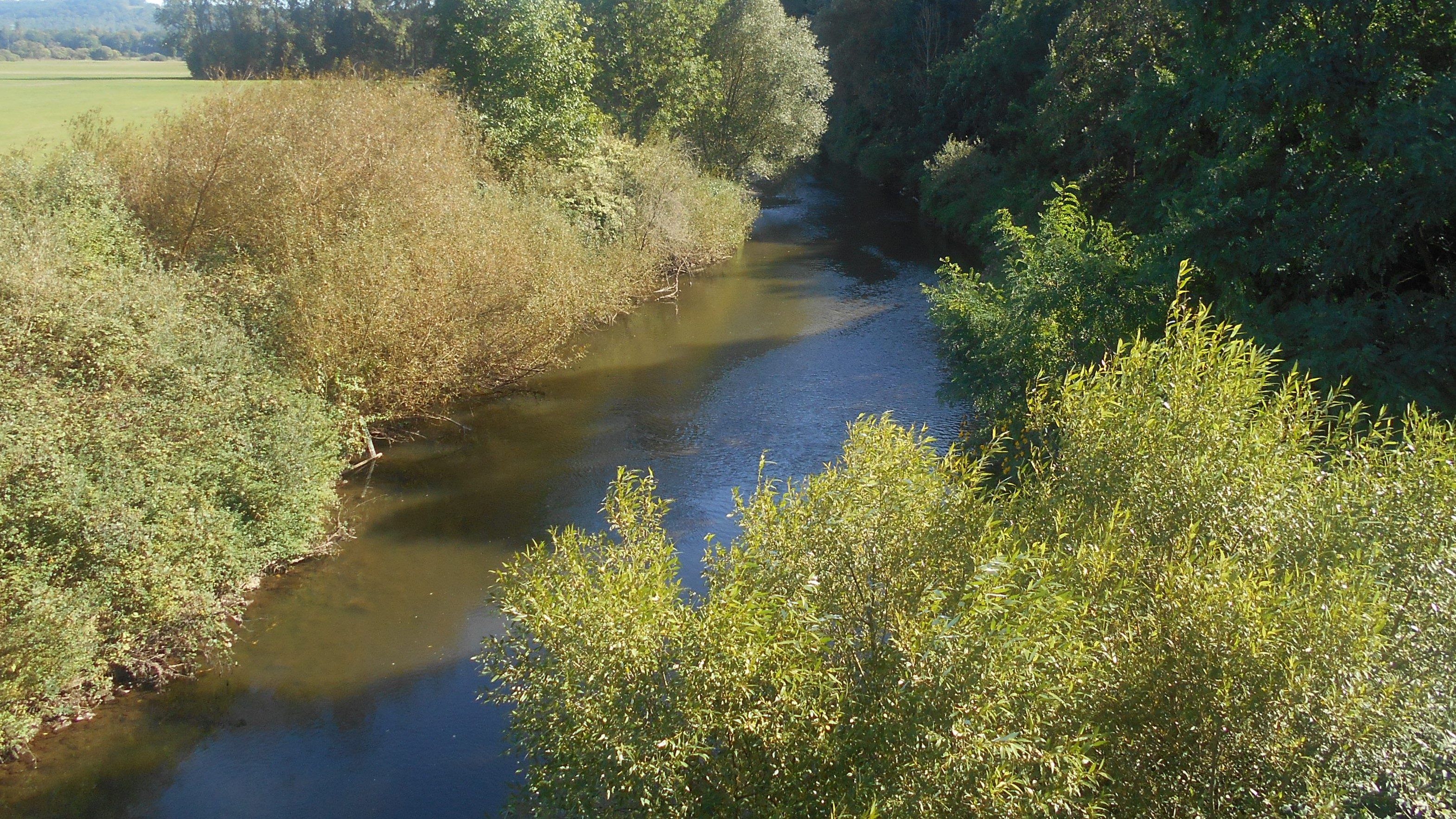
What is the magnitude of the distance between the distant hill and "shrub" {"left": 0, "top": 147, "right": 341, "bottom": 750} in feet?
282

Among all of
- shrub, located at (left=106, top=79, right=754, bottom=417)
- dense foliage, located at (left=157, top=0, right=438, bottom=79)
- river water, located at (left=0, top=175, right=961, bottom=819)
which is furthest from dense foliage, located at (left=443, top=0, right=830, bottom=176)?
dense foliage, located at (left=157, top=0, right=438, bottom=79)

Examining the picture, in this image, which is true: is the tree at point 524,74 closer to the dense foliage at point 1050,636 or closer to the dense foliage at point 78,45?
the dense foliage at point 78,45

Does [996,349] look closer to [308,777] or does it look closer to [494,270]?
[494,270]

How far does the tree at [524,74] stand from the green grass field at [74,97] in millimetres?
7720

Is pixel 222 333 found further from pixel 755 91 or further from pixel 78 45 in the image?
pixel 78 45

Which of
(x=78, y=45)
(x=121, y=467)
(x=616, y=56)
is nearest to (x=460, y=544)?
(x=121, y=467)

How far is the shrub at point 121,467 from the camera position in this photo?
38.7ft

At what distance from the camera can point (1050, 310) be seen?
17.0m

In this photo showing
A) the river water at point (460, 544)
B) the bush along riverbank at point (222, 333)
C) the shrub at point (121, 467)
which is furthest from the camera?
the bush along riverbank at point (222, 333)

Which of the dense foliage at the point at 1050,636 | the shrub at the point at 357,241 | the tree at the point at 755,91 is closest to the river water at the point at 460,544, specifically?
the shrub at the point at 357,241

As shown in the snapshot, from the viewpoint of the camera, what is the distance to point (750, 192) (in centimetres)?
4597

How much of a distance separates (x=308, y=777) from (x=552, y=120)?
22.9m

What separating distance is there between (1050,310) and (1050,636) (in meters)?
11.7

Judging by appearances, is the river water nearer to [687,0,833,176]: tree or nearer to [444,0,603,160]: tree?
[444,0,603,160]: tree
